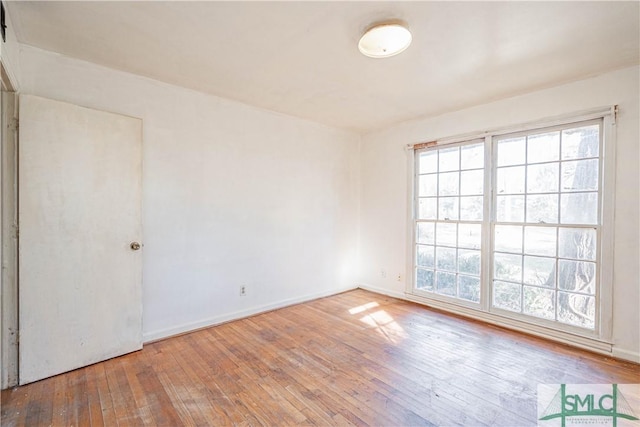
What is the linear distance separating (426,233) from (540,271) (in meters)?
1.33

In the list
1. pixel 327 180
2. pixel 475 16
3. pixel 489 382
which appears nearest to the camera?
pixel 475 16

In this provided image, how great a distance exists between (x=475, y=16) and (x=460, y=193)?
88.5 inches

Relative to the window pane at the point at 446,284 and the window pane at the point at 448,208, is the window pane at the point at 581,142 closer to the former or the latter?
the window pane at the point at 448,208

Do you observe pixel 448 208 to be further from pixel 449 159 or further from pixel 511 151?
pixel 511 151

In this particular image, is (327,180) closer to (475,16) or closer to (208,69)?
(208,69)

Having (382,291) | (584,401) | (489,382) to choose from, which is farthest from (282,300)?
(584,401)

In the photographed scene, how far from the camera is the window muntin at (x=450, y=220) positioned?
3574mm

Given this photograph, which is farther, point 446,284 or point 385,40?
point 446,284

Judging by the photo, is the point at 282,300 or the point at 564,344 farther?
the point at 282,300

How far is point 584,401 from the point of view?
2.00 meters

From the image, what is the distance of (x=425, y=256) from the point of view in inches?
159

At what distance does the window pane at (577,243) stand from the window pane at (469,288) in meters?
0.92

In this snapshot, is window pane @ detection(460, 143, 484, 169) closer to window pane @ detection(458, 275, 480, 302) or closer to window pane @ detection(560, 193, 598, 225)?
window pane @ detection(560, 193, 598, 225)

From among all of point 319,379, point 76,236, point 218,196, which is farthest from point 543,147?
point 76,236
